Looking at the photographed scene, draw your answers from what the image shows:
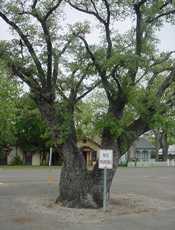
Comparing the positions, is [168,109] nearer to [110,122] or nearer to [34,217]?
[110,122]

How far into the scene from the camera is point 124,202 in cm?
1739

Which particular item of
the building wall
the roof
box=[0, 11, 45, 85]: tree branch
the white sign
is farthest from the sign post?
the roof

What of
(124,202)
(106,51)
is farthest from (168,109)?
(124,202)

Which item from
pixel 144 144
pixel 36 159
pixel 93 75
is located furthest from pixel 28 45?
pixel 144 144

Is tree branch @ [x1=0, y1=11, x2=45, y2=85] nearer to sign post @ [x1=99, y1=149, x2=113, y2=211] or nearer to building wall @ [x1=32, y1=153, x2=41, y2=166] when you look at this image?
sign post @ [x1=99, y1=149, x2=113, y2=211]

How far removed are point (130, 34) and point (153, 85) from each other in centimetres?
234

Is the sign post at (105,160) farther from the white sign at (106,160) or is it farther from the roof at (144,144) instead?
the roof at (144,144)

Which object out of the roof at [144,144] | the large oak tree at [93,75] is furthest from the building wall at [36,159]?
the large oak tree at [93,75]

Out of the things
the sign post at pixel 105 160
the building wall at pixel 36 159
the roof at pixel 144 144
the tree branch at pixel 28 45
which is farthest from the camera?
the roof at pixel 144 144

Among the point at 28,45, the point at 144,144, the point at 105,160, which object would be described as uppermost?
the point at 28,45

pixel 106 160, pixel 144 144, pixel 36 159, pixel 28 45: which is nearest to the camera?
pixel 106 160

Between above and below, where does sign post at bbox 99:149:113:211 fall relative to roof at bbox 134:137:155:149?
below

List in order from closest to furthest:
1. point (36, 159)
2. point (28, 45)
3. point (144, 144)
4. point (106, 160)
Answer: point (106, 160), point (28, 45), point (36, 159), point (144, 144)

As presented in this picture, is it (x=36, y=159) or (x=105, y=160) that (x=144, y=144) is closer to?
(x=36, y=159)
